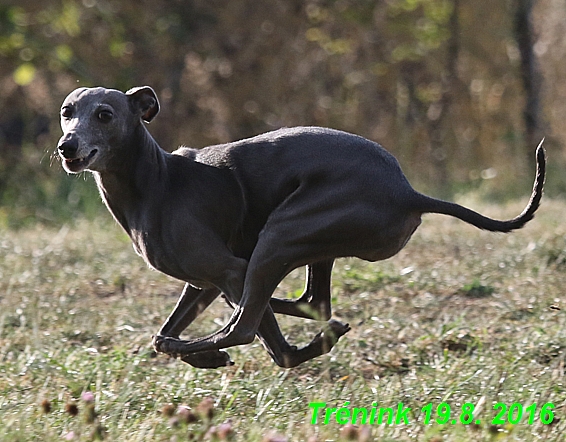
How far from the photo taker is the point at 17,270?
688 centimetres

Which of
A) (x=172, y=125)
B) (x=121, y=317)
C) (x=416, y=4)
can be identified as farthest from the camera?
(x=416, y=4)

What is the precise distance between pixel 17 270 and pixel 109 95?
117 inches

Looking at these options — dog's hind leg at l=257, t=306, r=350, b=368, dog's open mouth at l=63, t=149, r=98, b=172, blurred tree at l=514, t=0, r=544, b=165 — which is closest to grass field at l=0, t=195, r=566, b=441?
dog's hind leg at l=257, t=306, r=350, b=368

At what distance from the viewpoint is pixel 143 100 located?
4398 mm

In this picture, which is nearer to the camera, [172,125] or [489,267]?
[489,267]

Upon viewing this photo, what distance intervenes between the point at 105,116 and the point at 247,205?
722 mm

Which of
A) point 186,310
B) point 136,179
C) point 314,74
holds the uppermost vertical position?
point 314,74

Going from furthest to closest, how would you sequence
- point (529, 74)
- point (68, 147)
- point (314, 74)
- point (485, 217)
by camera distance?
point (314, 74) → point (529, 74) → point (485, 217) → point (68, 147)

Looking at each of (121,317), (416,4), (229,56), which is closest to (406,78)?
(416,4)

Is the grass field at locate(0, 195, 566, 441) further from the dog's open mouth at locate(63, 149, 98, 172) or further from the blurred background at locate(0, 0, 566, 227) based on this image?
the blurred background at locate(0, 0, 566, 227)

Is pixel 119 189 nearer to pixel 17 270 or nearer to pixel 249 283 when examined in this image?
pixel 249 283

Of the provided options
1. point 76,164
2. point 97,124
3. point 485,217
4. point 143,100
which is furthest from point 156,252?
point 485,217

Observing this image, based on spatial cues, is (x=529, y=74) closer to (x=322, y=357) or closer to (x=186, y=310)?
(x=322, y=357)

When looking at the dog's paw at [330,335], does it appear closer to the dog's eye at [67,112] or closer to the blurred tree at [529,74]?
the dog's eye at [67,112]
